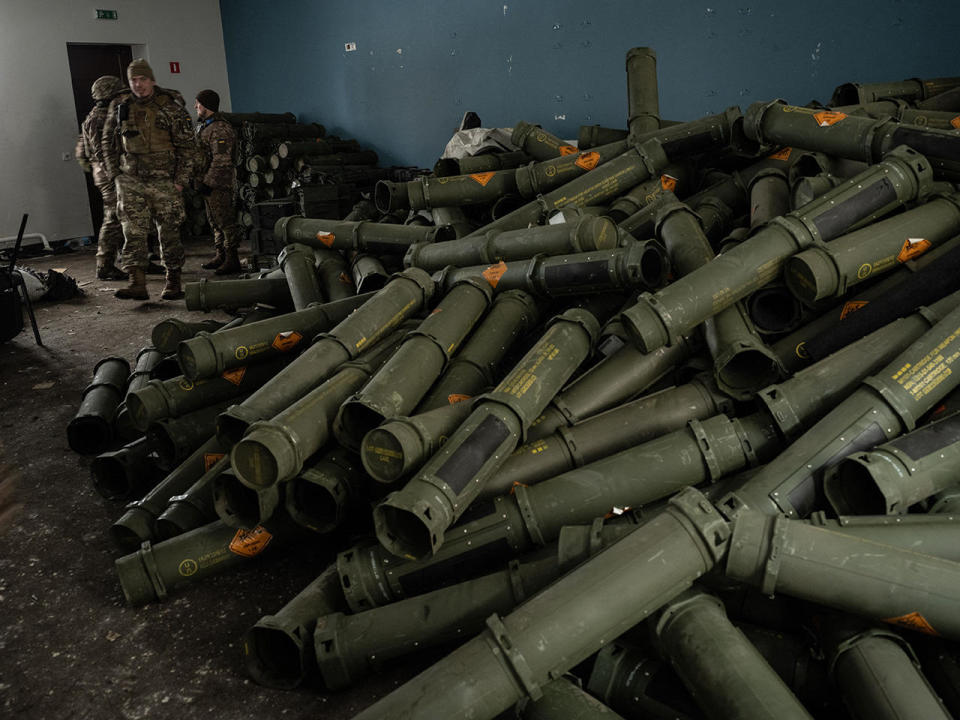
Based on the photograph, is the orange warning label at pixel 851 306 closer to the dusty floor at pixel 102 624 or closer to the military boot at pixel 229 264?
the dusty floor at pixel 102 624

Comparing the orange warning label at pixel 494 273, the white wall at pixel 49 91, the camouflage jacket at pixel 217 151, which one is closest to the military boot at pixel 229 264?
the camouflage jacket at pixel 217 151

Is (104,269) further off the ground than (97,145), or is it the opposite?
(97,145)

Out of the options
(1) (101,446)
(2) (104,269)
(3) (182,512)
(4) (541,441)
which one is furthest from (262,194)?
(4) (541,441)

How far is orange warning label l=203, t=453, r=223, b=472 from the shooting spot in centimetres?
338

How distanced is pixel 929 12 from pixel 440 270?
3692mm

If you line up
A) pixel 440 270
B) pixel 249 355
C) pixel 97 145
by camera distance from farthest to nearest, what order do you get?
pixel 97 145
pixel 440 270
pixel 249 355

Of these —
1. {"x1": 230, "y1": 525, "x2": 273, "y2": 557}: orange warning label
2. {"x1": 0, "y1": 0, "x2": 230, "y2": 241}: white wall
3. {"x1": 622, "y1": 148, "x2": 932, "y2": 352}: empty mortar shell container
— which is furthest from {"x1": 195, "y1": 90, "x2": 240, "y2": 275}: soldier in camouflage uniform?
{"x1": 622, "y1": 148, "x2": 932, "y2": 352}: empty mortar shell container

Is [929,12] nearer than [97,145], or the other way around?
[929,12]

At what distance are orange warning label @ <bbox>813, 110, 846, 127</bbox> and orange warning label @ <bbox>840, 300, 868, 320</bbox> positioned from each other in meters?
1.11

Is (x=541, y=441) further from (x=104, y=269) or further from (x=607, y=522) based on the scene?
(x=104, y=269)

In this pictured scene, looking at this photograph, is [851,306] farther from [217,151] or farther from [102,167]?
[102,167]

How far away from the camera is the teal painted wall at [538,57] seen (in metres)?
5.22

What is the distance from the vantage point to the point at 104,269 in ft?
27.5

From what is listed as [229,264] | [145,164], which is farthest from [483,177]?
[229,264]
